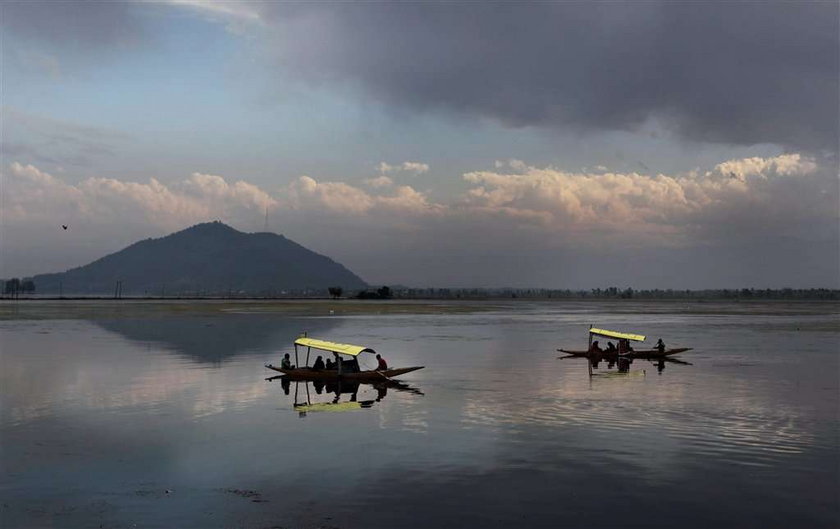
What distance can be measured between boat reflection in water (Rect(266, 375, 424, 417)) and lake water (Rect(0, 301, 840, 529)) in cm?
37

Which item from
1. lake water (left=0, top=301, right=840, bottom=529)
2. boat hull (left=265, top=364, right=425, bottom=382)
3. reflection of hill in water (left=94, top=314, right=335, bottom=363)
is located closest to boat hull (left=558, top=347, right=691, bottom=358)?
lake water (left=0, top=301, right=840, bottom=529)

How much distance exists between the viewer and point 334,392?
4478 centimetres

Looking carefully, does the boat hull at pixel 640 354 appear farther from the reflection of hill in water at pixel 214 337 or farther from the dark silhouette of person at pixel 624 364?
the reflection of hill in water at pixel 214 337

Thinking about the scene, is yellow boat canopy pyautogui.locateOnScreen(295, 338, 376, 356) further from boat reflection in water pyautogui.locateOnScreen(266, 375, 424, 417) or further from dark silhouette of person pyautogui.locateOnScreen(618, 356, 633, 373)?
dark silhouette of person pyautogui.locateOnScreen(618, 356, 633, 373)

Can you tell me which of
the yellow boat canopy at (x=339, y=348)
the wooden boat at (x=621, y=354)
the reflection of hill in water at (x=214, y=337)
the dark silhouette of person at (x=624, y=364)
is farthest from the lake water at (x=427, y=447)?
the reflection of hill in water at (x=214, y=337)

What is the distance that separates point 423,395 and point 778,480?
72.1 ft

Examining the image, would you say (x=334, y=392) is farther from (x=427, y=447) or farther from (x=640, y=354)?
(x=640, y=354)

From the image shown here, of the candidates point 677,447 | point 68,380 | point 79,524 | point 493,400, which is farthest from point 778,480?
point 68,380

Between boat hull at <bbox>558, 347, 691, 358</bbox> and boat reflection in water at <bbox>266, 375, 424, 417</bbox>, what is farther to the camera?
boat hull at <bbox>558, 347, 691, 358</bbox>

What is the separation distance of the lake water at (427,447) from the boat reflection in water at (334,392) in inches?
14.4

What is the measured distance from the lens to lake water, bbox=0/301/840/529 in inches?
807

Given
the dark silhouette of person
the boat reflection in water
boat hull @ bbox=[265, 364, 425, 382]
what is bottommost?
the boat reflection in water

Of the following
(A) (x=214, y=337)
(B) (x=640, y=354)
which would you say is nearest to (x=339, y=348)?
(B) (x=640, y=354)

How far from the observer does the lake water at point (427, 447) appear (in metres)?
20.5
